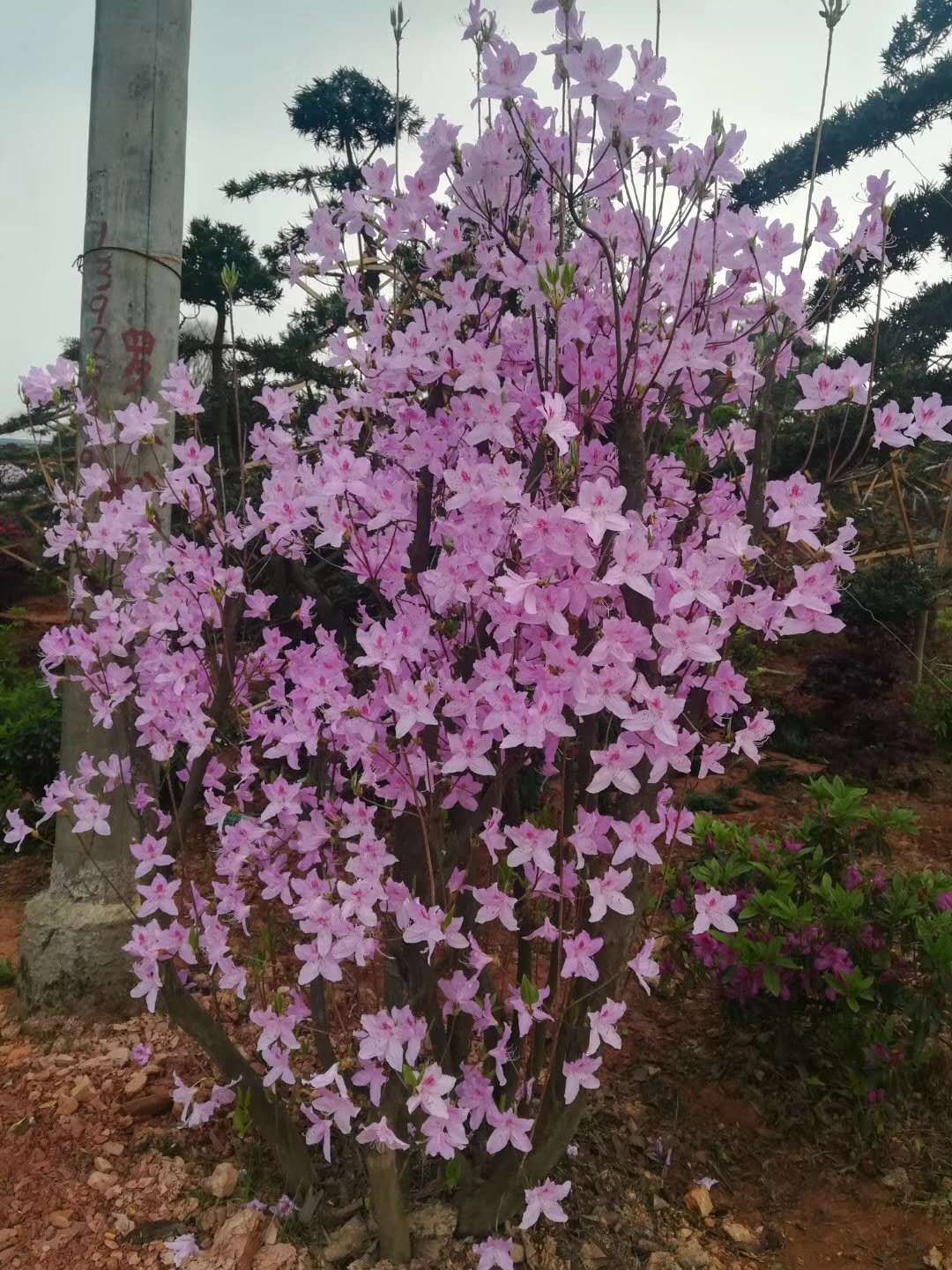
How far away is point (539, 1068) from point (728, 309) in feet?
5.56

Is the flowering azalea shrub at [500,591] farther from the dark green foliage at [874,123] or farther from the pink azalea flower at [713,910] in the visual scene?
the dark green foliage at [874,123]

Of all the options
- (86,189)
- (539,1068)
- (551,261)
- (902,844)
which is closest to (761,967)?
(539,1068)

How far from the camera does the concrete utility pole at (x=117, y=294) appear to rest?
315 centimetres

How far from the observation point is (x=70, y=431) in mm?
2924

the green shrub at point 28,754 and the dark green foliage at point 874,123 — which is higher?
the dark green foliage at point 874,123

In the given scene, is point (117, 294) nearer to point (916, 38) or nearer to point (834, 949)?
point (834, 949)

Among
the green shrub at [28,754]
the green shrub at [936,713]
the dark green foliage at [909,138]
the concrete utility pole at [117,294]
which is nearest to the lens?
the concrete utility pole at [117,294]

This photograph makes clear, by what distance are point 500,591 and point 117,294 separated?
2358 mm

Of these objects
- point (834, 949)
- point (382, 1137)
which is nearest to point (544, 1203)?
point (382, 1137)

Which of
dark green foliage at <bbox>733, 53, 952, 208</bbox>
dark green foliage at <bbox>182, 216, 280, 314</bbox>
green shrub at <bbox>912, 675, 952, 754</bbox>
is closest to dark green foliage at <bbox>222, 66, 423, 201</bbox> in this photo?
dark green foliage at <bbox>182, 216, 280, 314</bbox>

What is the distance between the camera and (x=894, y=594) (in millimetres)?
6289

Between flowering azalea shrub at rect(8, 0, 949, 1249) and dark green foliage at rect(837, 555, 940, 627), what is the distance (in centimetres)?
445

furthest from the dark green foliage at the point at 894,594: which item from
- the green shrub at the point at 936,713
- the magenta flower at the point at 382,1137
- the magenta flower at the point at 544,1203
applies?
the magenta flower at the point at 382,1137

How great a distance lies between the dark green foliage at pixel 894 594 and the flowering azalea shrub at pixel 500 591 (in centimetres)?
445
